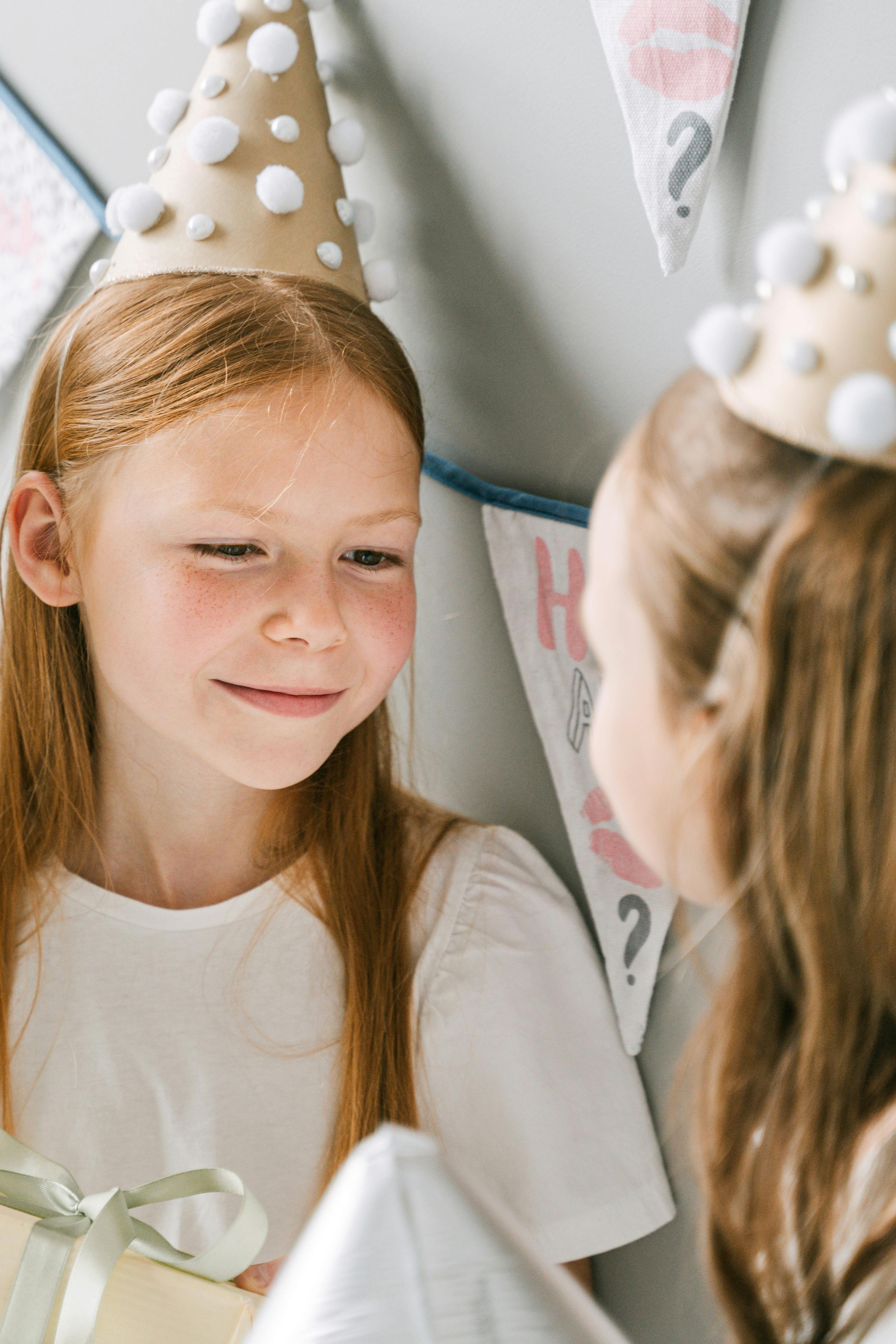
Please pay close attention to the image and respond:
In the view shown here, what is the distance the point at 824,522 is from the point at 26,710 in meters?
0.76

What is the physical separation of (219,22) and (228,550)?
15.3 inches

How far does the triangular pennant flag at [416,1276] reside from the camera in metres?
0.38

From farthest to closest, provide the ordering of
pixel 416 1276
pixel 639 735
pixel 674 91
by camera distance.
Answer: pixel 674 91, pixel 639 735, pixel 416 1276

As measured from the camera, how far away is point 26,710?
0.98m

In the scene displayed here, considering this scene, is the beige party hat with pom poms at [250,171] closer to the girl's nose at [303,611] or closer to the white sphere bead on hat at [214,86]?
the white sphere bead on hat at [214,86]

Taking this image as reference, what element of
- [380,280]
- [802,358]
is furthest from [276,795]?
[802,358]

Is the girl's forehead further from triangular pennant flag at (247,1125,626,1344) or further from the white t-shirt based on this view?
triangular pennant flag at (247,1125,626,1344)

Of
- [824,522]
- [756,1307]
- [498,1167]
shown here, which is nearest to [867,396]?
[824,522]

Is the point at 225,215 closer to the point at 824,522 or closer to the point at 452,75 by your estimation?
the point at 452,75

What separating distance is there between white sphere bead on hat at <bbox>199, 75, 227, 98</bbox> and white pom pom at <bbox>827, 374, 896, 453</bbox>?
23.3 inches

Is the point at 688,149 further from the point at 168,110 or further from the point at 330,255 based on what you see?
the point at 168,110

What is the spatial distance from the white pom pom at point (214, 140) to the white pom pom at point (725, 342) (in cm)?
47

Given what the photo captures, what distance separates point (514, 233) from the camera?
0.83 meters

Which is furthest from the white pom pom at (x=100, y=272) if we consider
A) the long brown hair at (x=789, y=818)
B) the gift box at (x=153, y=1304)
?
the gift box at (x=153, y=1304)
